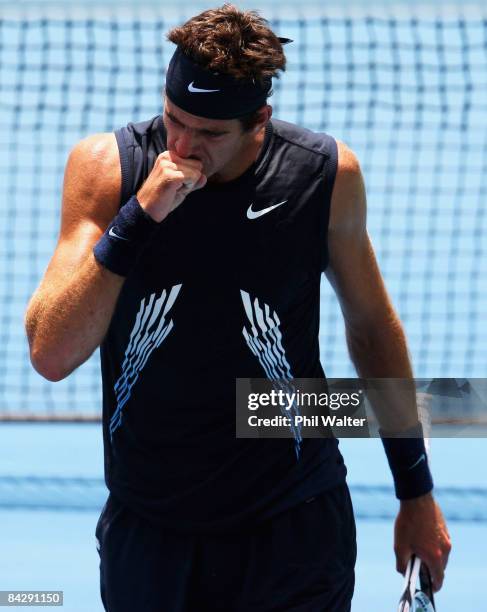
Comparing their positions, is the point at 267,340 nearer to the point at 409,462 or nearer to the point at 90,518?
the point at 409,462

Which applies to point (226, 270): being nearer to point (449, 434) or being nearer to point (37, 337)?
point (37, 337)

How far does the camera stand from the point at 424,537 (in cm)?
372

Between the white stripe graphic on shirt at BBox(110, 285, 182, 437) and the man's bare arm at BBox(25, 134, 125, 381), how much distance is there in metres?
0.14

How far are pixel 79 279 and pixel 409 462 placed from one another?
1227mm

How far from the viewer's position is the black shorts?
3424 millimetres

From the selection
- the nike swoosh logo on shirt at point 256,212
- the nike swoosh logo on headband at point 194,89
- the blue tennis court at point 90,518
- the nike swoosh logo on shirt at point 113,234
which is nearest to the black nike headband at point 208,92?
the nike swoosh logo on headband at point 194,89

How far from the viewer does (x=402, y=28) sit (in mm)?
11258

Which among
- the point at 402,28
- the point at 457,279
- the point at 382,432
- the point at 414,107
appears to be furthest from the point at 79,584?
the point at 402,28

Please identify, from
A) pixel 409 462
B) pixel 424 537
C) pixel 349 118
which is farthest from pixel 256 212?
pixel 349 118

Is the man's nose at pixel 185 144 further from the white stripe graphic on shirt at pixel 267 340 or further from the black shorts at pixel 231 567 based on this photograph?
the black shorts at pixel 231 567

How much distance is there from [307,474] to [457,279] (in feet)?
19.9

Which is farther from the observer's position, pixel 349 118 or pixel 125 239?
pixel 349 118

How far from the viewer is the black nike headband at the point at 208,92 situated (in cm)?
324

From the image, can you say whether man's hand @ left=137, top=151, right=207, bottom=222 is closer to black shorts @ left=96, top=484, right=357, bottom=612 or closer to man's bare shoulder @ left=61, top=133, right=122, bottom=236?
man's bare shoulder @ left=61, top=133, right=122, bottom=236
